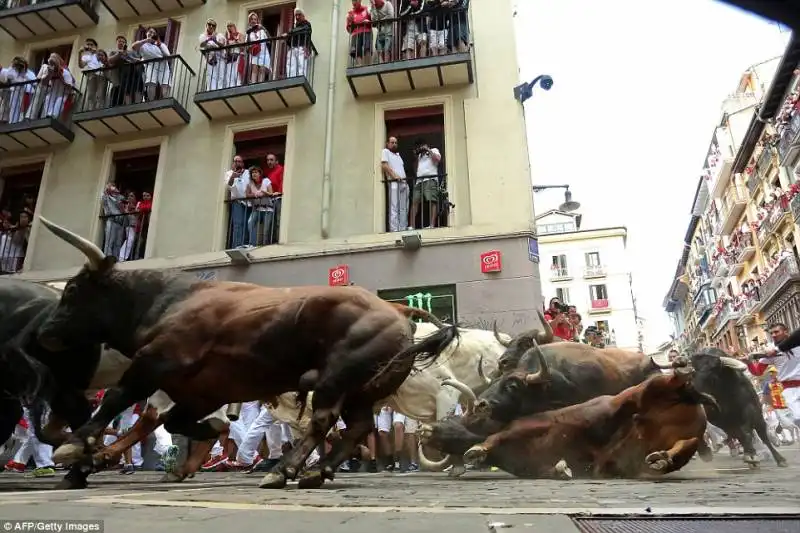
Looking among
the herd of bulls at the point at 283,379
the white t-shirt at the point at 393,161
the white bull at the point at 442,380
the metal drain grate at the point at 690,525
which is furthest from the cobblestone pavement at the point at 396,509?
the white t-shirt at the point at 393,161

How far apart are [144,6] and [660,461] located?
15986 millimetres

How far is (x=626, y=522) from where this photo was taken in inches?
78.4

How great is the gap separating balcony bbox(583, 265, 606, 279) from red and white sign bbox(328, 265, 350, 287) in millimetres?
46325

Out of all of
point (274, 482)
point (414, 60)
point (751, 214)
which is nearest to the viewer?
point (274, 482)

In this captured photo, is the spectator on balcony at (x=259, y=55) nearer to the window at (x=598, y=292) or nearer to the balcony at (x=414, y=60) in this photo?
the balcony at (x=414, y=60)

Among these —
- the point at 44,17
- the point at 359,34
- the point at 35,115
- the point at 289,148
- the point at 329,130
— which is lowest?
the point at 289,148

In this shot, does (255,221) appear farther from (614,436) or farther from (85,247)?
(614,436)

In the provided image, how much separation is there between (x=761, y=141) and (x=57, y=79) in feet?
124

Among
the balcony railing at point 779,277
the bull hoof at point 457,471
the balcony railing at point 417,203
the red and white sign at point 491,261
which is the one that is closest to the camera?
the bull hoof at point 457,471

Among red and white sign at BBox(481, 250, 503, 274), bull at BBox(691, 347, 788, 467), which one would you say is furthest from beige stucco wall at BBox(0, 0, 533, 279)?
bull at BBox(691, 347, 788, 467)

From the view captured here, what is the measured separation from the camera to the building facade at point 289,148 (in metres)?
11.7

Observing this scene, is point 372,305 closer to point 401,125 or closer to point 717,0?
point 717,0

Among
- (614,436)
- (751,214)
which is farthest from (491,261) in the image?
(751,214)

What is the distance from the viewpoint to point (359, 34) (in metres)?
13.4
